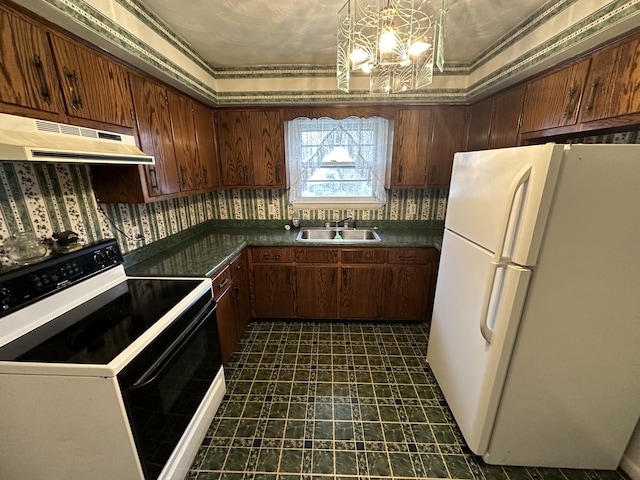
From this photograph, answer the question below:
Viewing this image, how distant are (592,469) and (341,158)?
2.98 meters

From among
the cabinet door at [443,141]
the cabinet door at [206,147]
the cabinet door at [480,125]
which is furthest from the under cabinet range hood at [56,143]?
the cabinet door at [480,125]

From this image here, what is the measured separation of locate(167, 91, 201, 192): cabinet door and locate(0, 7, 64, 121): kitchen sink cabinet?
0.88m

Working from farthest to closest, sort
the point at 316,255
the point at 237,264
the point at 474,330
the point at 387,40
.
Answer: the point at 316,255, the point at 237,264, the point at 474,330, the point at 387,40

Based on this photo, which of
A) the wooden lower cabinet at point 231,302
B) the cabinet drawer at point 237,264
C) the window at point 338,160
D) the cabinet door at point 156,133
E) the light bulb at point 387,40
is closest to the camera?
the light bulb at point 387,40

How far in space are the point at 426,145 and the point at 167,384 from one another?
2.79 m

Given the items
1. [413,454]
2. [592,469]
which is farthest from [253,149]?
[592,469]

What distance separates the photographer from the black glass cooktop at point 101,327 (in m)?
0.99

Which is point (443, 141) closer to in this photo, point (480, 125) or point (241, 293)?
point (480, 125)

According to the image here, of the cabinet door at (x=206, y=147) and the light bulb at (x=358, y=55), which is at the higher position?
the light bulb at (x=358, y=55)

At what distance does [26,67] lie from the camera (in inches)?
42.1

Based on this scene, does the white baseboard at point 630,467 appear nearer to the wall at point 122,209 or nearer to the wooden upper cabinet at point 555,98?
the wooden upper cabinet at point 555,98

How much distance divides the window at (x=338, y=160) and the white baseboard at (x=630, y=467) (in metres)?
2.45

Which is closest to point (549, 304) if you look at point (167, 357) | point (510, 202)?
point (510, 202)

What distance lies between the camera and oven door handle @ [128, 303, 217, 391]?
1.03 meters
